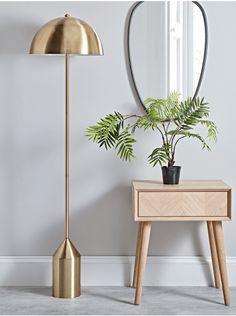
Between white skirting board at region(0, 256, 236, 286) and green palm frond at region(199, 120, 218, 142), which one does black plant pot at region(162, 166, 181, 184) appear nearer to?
green palm frond at region(199, 120, 218, 142)

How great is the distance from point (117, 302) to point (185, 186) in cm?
74

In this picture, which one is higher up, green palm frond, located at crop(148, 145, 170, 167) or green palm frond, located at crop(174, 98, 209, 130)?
green palm frond, located at crop(174, 98, 209, 130)

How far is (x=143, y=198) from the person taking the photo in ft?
11.5

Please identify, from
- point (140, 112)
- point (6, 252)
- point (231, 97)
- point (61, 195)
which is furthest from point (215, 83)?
point (6, 252)

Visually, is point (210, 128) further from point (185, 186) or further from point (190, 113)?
point (185, 186)

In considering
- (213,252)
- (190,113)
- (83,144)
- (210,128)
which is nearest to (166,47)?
(190,113)

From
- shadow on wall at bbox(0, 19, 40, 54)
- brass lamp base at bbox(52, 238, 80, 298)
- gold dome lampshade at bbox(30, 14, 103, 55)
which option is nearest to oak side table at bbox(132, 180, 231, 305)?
brass lamp base at bbox(52, 238, 80, 298)

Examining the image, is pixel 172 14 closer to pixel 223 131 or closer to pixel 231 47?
pixel 231 47

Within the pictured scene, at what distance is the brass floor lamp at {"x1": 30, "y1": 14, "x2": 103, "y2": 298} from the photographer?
3521 millimetres

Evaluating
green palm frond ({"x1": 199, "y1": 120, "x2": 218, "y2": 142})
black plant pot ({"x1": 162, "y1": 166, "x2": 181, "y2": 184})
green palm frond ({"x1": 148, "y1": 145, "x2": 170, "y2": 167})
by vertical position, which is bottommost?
black plant pot ({"x1": 162, "y1": 166, "x2": 181, "y2": 184})

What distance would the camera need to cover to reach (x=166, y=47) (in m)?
3.89

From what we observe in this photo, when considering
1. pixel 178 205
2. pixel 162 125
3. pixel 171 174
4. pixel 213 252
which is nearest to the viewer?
pixel 178 205

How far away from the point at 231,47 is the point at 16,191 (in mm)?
1556

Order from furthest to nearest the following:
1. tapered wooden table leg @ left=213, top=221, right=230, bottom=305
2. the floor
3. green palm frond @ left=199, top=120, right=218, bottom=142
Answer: green palm frond @ left=199, top=120, right=218, bottom=142, tapered wooden table leg @ left=213, top=221, right=230, bottom=305, the floor
